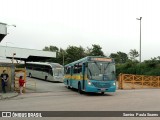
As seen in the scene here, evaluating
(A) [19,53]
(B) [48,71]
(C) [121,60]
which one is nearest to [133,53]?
(C) [121,60]

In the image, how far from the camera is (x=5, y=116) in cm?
1220

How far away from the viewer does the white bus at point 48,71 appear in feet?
158

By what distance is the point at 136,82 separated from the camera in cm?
3897

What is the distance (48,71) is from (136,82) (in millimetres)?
15577

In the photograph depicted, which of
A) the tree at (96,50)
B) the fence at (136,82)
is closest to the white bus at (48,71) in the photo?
the fence at (136,82)

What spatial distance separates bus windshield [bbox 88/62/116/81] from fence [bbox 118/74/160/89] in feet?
37.0

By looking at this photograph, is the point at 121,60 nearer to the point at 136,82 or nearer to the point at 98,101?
the point at 136,82

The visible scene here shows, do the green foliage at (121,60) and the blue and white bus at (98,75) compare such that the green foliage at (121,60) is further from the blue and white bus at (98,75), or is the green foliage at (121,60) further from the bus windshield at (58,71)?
the blue and white bus at (98,75)

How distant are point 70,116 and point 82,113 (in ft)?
3.57

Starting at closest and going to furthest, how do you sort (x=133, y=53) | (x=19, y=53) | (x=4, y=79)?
(x=4, y=79) → (x=19, y=53) → (x=133, y=53)

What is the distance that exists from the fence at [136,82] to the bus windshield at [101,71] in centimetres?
1128

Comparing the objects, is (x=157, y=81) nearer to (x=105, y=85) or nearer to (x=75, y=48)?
(x=105, y=85)

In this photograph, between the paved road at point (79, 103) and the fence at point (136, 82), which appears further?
the fence at point (136, 82)

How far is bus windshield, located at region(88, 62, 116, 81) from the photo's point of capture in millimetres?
24750
